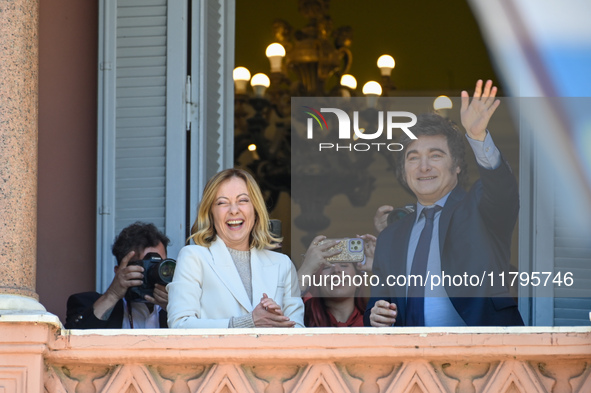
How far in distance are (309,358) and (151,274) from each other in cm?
111

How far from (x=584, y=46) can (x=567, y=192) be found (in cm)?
66

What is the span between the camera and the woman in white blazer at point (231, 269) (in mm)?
4480

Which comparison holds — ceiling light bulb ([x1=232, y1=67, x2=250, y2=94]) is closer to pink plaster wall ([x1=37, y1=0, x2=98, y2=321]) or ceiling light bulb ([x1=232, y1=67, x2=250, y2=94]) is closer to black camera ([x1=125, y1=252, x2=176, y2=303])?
pink plaster wall ([x1=37, y1=0, x2=98, y2=321])

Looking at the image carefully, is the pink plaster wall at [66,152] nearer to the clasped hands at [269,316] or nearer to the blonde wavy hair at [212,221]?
the blonde wavy hair at [212,221]

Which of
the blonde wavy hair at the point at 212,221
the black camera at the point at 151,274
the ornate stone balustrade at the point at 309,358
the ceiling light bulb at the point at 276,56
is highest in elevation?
the ceiling light bulb at the point at 276,56

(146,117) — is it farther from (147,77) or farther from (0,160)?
(0,160)

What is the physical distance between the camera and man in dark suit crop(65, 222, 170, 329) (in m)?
5.03

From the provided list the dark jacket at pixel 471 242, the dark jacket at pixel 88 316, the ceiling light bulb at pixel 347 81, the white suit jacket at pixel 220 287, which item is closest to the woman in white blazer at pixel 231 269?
the white suit jacket at pixel 220 287

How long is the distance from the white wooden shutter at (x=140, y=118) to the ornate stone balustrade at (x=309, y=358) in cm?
175

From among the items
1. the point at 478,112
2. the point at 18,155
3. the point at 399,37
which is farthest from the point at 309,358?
the point at 399,37

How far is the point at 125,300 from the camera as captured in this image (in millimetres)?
5152

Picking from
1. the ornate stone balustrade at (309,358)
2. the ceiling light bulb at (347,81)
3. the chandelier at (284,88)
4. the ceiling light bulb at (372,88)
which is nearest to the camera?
the ornate stone balustrade at (309,358)

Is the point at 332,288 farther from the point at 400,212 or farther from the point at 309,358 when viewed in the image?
the point at 309,358

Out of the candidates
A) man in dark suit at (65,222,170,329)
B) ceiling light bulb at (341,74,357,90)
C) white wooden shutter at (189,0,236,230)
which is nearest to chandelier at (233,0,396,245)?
ceiling light bulb at (341,74,357,90)
